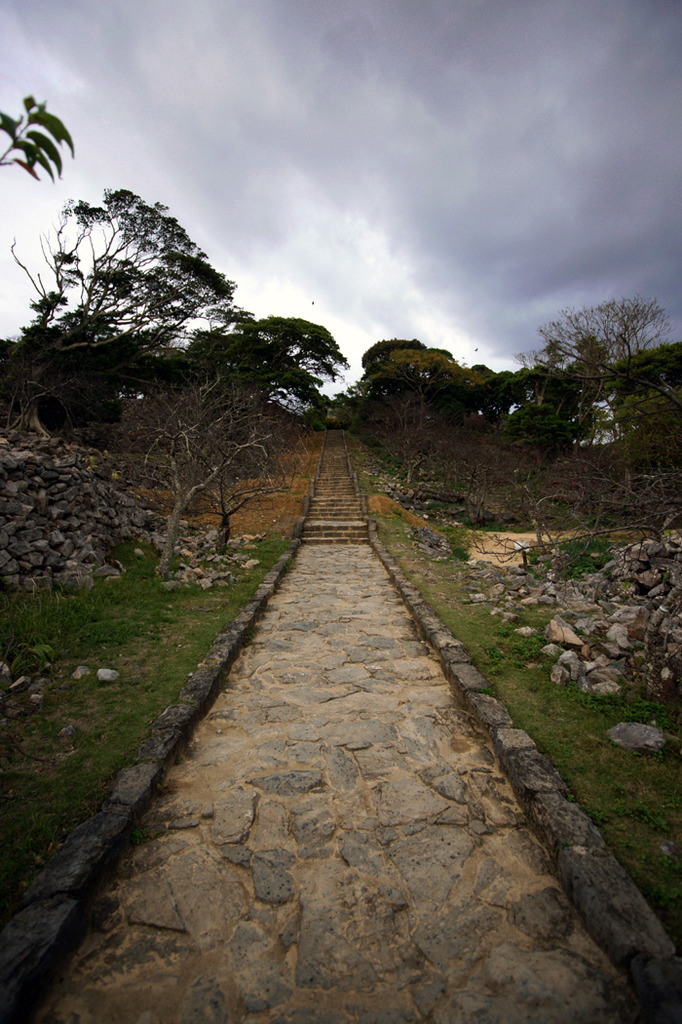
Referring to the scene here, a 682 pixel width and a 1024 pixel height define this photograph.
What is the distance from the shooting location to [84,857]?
2131mm

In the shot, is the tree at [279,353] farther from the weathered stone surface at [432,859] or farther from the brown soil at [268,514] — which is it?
the weathered stone surface at [432,859]

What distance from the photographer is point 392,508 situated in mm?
15844

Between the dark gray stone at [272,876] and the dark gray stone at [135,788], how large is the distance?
2.59 feet

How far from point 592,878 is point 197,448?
8.14 metres

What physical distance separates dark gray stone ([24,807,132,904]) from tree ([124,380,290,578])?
16.5 ft

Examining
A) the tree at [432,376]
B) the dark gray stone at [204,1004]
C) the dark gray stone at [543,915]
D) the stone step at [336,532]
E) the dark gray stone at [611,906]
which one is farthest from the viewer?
the tree at [432,376]

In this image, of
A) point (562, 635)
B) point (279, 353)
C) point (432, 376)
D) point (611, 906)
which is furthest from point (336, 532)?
point (432, 376)

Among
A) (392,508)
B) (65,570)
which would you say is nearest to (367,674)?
(65,570)

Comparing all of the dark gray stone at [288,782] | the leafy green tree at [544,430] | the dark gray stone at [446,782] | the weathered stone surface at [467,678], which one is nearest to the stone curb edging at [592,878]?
the weathered stone surface at [467,678]

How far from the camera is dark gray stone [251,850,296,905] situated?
213 cm

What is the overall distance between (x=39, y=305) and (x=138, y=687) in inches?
713

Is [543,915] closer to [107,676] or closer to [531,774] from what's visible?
[531,774]

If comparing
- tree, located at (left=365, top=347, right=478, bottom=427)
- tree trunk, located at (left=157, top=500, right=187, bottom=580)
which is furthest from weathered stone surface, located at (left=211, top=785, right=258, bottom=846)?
tree, located at (left=365, top=347, right=478, bottom=427)

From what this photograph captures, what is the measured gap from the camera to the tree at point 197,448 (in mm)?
7551
